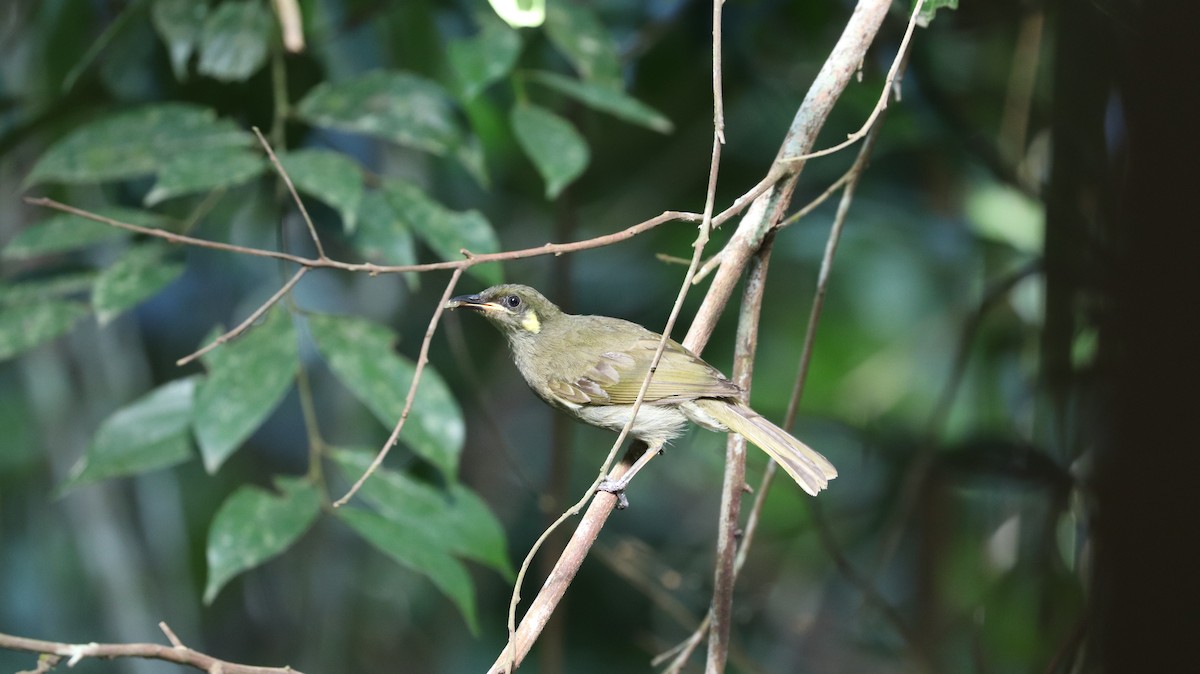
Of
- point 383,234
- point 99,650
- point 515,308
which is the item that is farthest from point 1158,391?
point 383,234

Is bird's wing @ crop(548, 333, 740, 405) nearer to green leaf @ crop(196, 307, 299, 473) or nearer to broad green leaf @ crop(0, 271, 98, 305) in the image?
green leaf @ crop(196, 307, 299, 473)

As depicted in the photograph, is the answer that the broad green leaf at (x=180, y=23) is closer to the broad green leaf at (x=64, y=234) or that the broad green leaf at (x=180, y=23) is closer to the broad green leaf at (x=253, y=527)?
the broad green leaf at (x=64, y=234)

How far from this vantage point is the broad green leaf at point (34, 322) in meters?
2.62

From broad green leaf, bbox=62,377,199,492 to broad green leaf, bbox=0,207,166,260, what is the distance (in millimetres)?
438

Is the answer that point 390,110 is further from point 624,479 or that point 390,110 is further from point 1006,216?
point 1006,216

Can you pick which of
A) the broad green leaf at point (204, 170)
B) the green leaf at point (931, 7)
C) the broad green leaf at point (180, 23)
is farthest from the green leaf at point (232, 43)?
the green leaf at point (931, 7)

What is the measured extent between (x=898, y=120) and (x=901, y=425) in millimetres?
1226

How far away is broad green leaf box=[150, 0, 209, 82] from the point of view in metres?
2.80

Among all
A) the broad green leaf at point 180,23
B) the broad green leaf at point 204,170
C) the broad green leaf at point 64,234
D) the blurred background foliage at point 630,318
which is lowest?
the blurred background foliage at point 630,318

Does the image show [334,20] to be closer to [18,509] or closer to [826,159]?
[826,159]

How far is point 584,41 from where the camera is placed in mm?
3006

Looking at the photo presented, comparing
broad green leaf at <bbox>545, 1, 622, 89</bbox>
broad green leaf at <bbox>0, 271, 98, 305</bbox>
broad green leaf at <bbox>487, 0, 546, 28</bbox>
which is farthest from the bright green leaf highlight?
broad green leaf at <bbox>0, 271, 98, 305</bbox>

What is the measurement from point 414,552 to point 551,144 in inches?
43.9

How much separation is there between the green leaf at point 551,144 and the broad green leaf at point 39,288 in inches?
49.0
